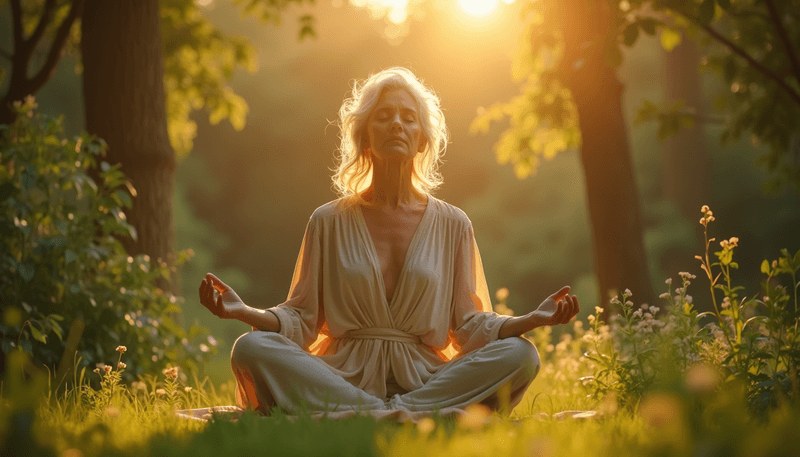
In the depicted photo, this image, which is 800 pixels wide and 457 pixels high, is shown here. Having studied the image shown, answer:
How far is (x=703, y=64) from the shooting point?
6336 mm

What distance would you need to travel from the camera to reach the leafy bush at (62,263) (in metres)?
4.01

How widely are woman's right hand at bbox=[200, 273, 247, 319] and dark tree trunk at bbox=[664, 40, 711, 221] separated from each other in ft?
49.4

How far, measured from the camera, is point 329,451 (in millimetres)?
2025

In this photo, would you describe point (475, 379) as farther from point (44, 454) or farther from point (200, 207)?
point (200, 207)

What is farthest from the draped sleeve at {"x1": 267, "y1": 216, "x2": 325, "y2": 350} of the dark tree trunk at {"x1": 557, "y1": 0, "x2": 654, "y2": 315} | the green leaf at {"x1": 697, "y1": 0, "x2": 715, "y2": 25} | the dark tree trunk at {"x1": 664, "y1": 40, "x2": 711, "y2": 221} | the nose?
the dark tree trunk at {"x1": 664, "y1": 40, "x2": 711, "y2": 221}

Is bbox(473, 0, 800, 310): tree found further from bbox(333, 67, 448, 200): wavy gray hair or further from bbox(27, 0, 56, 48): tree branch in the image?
bbox(27, 0, 56, 48): tree branch

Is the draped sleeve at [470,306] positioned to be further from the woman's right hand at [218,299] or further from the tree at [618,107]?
the tree at [618,107]

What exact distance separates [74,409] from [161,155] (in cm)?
277

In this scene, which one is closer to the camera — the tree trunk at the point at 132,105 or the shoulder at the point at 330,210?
the shoulder at the point at 330,210

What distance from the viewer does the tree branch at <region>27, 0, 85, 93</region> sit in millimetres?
5641

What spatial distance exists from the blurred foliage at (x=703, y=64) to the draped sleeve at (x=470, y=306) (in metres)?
1.45

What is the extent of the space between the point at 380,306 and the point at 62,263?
1984mm

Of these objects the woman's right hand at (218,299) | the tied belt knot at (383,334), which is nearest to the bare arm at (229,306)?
the woman's right hand at (218,299)

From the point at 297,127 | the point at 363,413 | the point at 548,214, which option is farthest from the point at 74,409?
the point at 297,127
